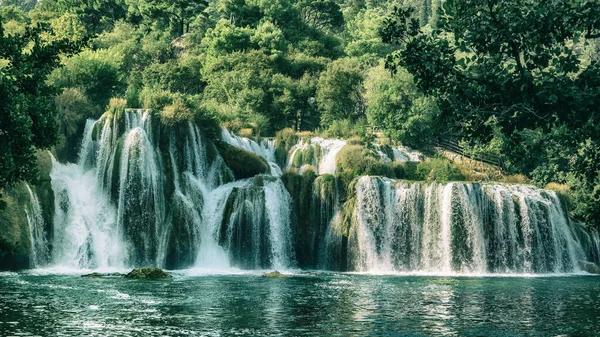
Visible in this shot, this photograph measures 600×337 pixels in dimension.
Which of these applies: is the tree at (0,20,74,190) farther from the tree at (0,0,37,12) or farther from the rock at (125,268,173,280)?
the tree at (0,0,37,12)

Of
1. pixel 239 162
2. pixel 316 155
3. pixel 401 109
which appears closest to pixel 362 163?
pixel 316 155

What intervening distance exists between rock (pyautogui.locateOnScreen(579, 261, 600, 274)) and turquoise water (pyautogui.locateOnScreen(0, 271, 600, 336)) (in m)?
11.9

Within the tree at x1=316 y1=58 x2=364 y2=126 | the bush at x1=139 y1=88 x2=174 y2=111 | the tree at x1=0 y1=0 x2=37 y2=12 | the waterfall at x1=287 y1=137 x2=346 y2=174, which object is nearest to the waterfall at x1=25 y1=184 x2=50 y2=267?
the bush at x1=139 y1=88 x2=174 y2=111

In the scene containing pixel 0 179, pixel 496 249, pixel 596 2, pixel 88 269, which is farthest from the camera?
pixel 496 249

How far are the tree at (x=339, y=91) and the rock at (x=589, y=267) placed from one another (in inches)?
1208

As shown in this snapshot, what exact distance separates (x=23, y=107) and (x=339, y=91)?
181 feet

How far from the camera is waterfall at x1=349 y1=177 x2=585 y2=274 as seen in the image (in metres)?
49.5

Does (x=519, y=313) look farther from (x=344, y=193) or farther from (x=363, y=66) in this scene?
(x=363, y=66)

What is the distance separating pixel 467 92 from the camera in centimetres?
1808

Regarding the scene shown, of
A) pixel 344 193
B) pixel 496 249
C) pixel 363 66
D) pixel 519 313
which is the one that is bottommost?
pixel 519 313

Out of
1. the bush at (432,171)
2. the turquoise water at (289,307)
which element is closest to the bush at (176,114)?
the turquoise water at (289,307)

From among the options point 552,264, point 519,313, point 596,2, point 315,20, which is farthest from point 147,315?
point 315,20

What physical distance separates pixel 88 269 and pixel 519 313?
2635 cm

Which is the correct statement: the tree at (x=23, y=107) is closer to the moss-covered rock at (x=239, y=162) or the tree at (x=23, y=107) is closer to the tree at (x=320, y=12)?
the moss-covered rock at (x=239, y=162)
